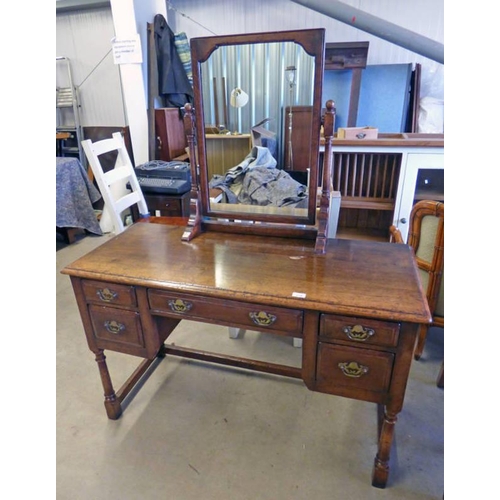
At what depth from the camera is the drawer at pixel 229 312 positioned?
101cm

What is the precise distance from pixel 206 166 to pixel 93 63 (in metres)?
3.87

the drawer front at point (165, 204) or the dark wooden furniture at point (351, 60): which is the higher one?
the dark wooden furniture at point (351, 60)

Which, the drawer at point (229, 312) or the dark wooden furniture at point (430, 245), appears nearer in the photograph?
the drawer at point (229, 312)

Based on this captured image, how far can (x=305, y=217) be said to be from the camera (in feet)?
4.29

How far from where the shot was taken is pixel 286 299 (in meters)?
0.96

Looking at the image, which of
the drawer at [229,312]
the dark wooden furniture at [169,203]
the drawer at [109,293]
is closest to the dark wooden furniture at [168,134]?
the dark wooden furniture at [169,203]

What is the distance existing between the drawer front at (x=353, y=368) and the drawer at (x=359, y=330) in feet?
0.13

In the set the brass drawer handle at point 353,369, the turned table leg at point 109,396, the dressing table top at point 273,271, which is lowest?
the turned table leg at point 109,396

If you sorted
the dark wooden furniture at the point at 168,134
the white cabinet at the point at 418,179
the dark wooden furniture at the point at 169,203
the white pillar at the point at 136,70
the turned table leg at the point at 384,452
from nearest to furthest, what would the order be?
the turned table leg at the point at 384,452
the white cabinet at the point at 418,179
the dark wooden furniture at the point at 169,203
the white pillar at the point at 136,70
the dark wooden furniture at the point at 168,134

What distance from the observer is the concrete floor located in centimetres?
122

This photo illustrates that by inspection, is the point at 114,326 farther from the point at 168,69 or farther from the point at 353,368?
the point at 168,69

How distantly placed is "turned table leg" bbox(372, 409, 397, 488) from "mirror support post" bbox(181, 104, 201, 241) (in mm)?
919

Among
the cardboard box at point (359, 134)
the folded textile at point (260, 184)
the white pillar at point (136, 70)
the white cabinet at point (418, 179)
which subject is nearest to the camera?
the folded textile at point (260, 184)

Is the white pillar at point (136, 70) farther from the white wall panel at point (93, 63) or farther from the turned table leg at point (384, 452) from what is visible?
the turned table leg at point (384, 452)
